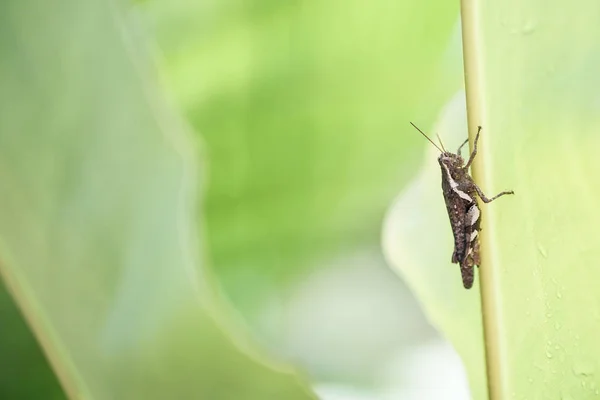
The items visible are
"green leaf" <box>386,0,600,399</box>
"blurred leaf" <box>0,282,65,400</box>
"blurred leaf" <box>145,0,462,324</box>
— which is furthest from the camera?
"blurred leaf" <box>0,282,65,400</box>

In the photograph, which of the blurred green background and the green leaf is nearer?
the green leaf

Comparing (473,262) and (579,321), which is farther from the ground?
(473,262)

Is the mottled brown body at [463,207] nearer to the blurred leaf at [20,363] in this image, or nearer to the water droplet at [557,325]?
the water droplet at [557,325]

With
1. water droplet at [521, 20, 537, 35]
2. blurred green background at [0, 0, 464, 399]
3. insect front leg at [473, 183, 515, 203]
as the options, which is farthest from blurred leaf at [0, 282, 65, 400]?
water droplet at [521, 20, 537, 35]

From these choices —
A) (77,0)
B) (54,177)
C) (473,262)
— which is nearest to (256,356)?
(473,262)

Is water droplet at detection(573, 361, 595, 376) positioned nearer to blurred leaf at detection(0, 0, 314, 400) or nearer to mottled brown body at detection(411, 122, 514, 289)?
mottled brown body at detection(411, 122, 514, 289)

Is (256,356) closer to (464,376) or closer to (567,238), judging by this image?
(464,376)

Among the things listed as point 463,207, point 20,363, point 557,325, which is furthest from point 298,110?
point 20,363
